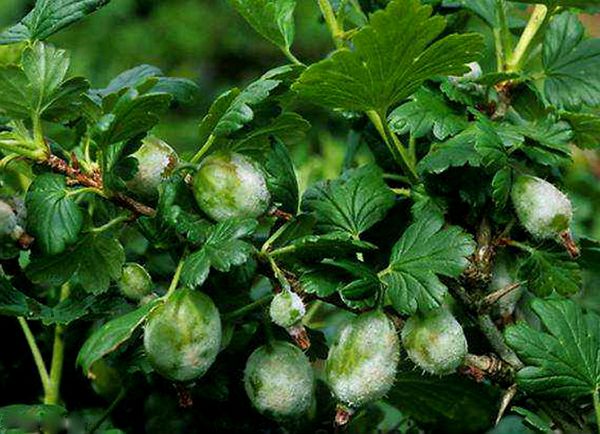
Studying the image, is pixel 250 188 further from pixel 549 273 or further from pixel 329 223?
pixel 549 273

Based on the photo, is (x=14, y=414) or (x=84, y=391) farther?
(x=84, y=391)

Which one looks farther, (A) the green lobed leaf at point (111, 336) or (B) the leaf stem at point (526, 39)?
(B) the leaf stem at point (526, 39)

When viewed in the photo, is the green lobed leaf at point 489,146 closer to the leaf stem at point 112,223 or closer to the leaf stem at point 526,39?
the leaf stem at point 526,39

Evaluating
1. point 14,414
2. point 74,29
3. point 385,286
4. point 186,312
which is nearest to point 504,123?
point 385,286

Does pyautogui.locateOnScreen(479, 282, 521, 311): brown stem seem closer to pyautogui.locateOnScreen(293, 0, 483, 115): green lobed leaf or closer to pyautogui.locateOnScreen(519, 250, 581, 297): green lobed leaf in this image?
pyautogui.locateOnScreen(519, 250, 581, 297): green lobed leaf

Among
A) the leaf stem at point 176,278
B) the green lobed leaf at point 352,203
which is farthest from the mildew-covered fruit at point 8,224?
the green lobed leaf at point 352,203

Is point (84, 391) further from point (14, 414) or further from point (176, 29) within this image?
point (176, 29)

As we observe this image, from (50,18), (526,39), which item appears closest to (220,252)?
(50,18)
